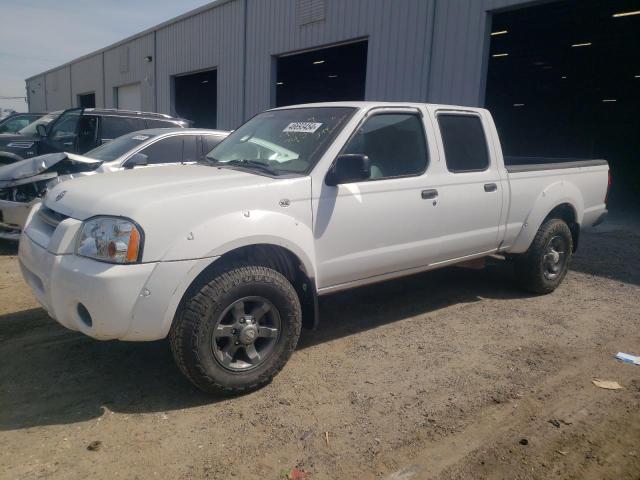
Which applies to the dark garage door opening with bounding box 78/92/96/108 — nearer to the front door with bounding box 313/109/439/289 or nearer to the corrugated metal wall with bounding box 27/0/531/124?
the corrugated metal wall with bounding box 27/0/531/124

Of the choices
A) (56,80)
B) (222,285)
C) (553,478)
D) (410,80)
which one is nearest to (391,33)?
(410,80)

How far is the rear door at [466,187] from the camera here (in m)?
4.60

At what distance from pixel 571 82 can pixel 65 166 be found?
67.8 feet

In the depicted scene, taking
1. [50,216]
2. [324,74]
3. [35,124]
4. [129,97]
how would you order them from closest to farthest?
[50,216], [35,124], [324,74], [129,97]

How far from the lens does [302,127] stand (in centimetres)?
417

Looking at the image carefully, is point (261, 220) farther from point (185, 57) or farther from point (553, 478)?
point (185, 57)

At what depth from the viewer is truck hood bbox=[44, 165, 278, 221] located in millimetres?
3078

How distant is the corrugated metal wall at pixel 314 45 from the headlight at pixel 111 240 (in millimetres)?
7621

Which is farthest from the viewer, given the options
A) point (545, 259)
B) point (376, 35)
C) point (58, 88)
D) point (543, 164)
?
point (58, 88)

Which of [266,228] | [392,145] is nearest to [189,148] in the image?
[392,145]

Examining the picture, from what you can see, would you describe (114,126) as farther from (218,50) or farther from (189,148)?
(218,50)

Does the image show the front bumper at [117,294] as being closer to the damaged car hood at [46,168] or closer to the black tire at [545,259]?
the black tire at [545,259]

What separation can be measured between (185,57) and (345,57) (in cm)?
640

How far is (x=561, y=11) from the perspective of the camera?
35.9 feet
